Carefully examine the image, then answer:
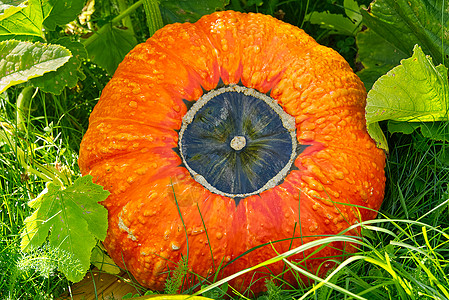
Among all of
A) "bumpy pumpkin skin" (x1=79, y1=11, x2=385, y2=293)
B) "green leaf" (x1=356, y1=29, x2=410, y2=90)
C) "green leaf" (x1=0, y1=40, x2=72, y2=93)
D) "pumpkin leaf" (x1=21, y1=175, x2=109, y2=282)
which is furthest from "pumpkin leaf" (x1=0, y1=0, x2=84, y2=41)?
"green leaf" (x1=356, y1=29, x2=410, y2=90)

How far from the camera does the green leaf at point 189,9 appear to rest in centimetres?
224

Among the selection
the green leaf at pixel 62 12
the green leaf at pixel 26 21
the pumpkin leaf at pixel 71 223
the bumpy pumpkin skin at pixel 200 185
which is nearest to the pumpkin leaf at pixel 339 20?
the bumpy pumpkin skin at pixel 200 185

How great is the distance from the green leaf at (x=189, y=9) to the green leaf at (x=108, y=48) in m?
0.27

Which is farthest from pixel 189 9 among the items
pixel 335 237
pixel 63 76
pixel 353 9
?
pixel 335 237

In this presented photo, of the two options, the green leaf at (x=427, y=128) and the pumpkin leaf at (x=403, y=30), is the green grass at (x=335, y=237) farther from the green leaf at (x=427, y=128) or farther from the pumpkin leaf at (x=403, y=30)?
the pumpkin leaf at (x=403, y=30)

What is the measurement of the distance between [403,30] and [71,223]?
1612 mm

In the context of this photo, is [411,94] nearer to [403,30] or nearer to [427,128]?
[427,128]

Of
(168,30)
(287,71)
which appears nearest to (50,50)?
(168,30)

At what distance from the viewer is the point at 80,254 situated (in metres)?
1.54

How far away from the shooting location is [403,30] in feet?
6.55

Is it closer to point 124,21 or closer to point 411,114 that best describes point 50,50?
point 124,21

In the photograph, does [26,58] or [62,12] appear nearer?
[26,58]

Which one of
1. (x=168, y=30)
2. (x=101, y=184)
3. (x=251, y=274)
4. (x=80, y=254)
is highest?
(x=168, y=30)

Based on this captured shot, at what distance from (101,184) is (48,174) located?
1.33 ft
